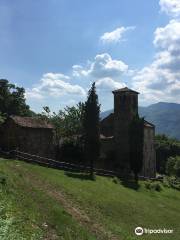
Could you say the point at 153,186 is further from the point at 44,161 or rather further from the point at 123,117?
the point at 123,117

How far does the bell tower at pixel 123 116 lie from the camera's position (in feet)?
220

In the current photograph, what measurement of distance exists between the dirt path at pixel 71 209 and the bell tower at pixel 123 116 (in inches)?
1199

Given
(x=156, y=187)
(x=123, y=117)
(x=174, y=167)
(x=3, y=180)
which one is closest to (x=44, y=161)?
(x=156, y=187)

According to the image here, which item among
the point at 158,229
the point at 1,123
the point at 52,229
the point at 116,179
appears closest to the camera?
the point at 52,229

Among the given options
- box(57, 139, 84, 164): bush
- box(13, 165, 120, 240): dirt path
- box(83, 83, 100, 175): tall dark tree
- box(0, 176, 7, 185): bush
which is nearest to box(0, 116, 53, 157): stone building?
box(57, 139, 84, 164): bush

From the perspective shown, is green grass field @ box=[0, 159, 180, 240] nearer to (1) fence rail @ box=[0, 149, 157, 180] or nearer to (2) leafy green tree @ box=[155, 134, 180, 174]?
(1) fence rail @ box=[0, 149, 157, 180]

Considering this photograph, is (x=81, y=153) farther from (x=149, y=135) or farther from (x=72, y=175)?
(x=149, y=135)

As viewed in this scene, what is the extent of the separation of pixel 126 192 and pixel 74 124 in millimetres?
35074

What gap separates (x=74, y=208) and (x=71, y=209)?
900 millimetres

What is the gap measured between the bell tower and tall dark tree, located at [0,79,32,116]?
20.8 meters

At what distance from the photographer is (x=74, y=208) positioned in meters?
29.8

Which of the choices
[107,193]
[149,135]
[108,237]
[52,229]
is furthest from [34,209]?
[149,135]

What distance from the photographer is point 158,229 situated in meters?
32.2

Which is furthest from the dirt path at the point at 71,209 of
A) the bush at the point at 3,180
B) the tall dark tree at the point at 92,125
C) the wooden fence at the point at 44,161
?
the tall dark tree at the point at 92,125
